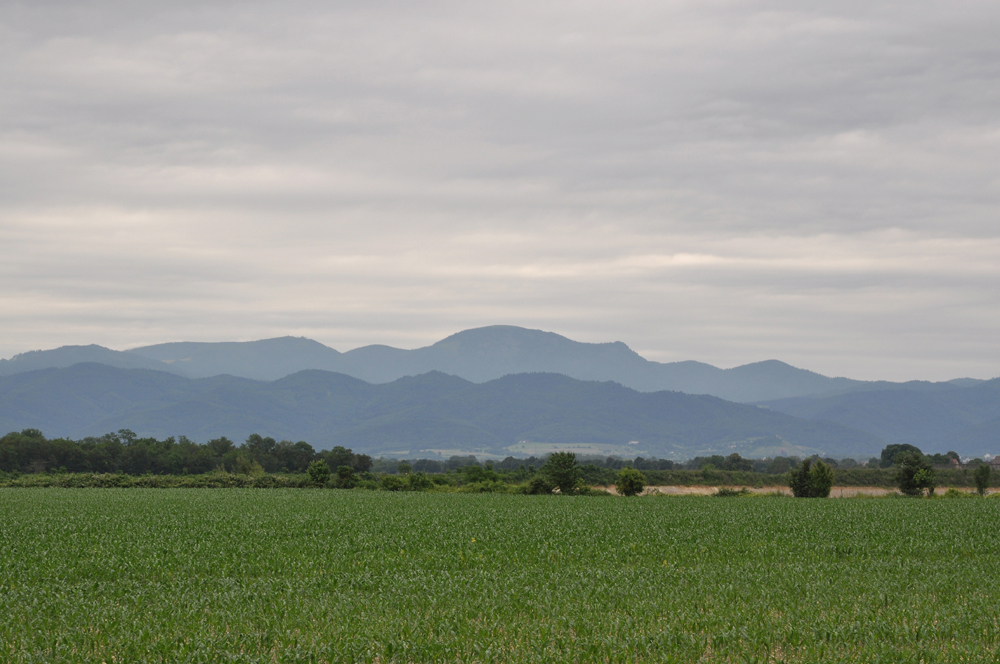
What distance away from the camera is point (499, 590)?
21.5m

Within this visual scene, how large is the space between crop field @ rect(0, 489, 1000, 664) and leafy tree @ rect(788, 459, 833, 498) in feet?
119

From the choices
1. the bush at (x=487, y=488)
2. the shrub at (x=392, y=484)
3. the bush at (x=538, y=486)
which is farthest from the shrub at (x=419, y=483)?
the bush at (x=538, y=486)

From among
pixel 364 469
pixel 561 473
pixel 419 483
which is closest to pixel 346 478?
pixel 419 483

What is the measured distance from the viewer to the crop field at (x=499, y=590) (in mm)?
15922

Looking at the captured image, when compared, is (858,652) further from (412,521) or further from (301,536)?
(412,521)

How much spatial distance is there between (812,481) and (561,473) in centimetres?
2568

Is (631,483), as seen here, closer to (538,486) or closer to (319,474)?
(538,486)

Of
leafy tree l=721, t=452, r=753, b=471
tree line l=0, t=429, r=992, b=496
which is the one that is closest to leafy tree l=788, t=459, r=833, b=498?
tree line l=0, t=429, r=992, b=496

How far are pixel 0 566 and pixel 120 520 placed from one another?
15.1 metres

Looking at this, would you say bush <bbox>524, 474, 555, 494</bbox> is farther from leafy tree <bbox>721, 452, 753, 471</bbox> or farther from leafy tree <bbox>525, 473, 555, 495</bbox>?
leafy tree <bbox>721, 452, 753, 471</bbox>

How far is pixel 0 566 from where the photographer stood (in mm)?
25156

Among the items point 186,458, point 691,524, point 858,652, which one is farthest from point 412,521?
point 186,458

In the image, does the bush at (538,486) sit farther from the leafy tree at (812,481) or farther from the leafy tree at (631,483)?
the leafy tree at (812,481)

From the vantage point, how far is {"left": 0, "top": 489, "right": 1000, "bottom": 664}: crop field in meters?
15.9
